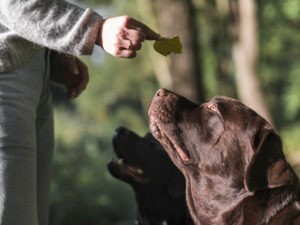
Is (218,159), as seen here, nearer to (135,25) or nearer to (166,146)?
(166,146)

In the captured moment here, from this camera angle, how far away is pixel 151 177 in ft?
17.0

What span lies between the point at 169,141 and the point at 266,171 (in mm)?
629

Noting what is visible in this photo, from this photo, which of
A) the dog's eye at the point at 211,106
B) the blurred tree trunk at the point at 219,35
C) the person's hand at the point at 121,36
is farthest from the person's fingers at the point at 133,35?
the blurred tree trunk at the point at 219,35

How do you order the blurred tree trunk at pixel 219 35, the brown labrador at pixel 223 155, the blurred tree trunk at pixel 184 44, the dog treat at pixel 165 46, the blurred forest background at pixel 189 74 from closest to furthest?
the dog treat at pixel 165 46
the brown labrador at pixel 223 155
the blurred forest background at pixel 189 74
the blurred tree trunk at pixel 184 44
the blurred tree trunk at pixel 219 35

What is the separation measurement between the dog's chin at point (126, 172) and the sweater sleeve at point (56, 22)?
2.09 metres

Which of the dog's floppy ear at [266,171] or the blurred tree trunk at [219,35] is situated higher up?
the dog's floppy ear at [266,171]

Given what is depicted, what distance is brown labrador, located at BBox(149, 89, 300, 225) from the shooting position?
3.69 meters

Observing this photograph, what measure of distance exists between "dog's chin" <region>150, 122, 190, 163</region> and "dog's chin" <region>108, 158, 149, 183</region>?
1118 mm

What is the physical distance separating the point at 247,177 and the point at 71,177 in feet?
15.9

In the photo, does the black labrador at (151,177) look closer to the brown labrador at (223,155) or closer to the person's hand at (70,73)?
the brown labrador at (223,155)

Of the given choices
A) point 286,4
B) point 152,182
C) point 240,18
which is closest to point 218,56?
point 286,4

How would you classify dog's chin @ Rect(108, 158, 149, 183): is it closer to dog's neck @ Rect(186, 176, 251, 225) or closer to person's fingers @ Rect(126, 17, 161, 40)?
dog's neck @ Rect(186, 176, 251, 225)

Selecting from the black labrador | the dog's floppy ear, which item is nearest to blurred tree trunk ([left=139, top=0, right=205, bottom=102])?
the black labrador

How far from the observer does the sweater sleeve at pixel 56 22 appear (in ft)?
9.74
